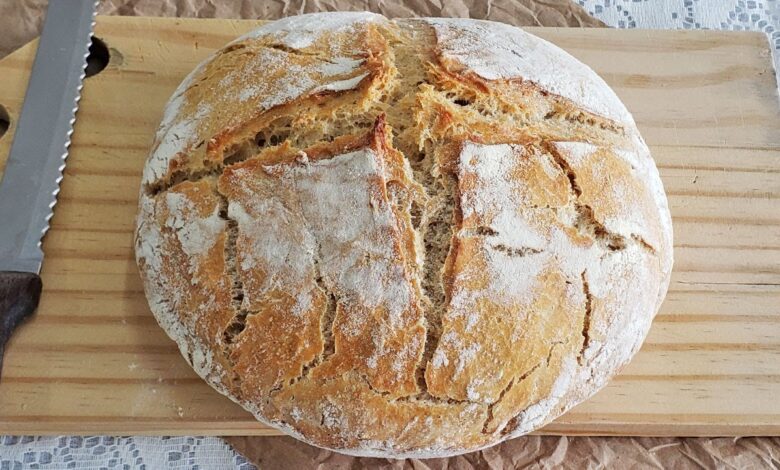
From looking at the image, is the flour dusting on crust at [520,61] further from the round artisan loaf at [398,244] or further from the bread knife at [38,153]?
the bread knife at [38,153]

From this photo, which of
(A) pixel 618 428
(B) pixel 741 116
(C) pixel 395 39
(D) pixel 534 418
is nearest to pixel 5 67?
(C) pixel 395 39

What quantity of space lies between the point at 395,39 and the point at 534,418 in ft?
2.56

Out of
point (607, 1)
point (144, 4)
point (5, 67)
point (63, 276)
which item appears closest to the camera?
point (63, 276)

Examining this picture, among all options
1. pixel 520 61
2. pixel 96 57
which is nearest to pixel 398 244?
→ pixel 520 61

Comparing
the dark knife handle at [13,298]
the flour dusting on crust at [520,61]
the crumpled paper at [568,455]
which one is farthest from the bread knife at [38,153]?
the flour dusting on crust at [520,61]

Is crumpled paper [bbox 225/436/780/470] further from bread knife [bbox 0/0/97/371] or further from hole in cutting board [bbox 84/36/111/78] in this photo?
hole in cutting board [bbox 84/36/111/78]

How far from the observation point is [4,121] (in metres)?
1.69

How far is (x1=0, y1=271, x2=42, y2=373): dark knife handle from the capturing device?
4.63 ft

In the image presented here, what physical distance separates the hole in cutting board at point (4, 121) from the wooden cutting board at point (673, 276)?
0.10 feet

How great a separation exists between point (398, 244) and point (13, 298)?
0.82 metres

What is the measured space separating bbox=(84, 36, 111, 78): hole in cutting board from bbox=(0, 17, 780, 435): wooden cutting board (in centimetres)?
4

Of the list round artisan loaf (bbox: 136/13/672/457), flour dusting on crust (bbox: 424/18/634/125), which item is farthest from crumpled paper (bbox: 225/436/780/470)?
flour dusting on crust (bbox: 424/18/634/125)

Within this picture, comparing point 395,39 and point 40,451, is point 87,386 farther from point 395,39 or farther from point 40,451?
point 395,39

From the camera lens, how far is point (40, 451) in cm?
149
